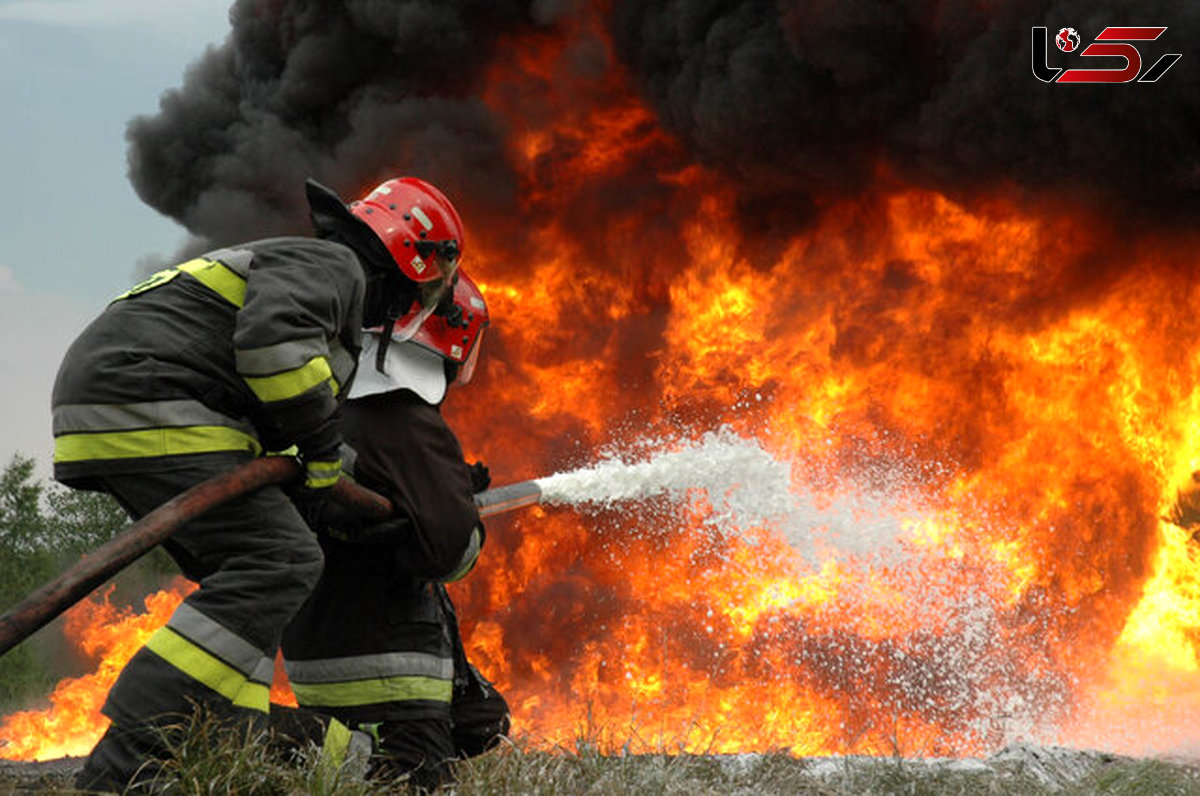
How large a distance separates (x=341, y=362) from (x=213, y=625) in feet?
3.09

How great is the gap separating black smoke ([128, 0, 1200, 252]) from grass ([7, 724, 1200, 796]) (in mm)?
4619

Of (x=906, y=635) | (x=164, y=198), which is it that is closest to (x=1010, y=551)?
(x=906, y=635)

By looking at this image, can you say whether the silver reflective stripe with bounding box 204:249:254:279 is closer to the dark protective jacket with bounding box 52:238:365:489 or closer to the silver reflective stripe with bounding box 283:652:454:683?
the dark protective jacket with bounding box 52:238:365:489

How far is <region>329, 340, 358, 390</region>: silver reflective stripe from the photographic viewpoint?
375 centimetres

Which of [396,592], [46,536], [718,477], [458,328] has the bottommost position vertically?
[46,536]

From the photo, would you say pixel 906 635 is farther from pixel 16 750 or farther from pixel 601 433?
pixel 16 750

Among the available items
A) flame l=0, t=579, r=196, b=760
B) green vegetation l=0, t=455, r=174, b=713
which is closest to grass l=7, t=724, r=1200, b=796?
flame l=0, t=579, r=196, b=760

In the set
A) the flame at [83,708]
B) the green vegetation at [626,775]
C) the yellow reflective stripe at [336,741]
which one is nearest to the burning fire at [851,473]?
the flame at [83,708]

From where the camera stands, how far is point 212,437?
11.4 ft

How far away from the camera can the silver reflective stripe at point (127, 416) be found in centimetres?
342

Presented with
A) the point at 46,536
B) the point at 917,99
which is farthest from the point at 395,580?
the point at 46,536

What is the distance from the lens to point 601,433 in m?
10.2

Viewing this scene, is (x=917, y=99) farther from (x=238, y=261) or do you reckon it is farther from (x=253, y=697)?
(x=253, y=697)

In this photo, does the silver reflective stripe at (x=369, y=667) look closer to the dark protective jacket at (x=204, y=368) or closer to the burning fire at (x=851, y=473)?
the dark protective jacket at (x=204, y=368)
